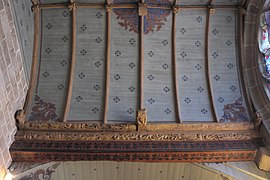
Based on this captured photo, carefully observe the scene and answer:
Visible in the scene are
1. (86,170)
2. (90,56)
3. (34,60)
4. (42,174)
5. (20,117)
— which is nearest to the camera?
(42,174)

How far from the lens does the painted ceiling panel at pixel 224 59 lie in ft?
31.4

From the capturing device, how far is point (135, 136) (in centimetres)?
893

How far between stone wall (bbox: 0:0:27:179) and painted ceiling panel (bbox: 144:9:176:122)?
9.60ft

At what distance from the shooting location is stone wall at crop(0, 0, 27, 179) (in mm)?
7832

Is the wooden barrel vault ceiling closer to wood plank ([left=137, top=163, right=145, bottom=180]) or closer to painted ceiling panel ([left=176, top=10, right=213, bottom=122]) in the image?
painted ceiling panel ([left=176, top=10, right=213, bottom=122])

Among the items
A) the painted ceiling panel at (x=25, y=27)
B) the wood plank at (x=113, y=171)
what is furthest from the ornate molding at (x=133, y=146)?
the painted ceiling panel at (x=25, y=27)

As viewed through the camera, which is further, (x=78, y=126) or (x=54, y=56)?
(x=54, y=56)

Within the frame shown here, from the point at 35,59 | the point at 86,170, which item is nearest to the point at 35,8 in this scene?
the point at 35,59

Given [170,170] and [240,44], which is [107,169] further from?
[240,44]

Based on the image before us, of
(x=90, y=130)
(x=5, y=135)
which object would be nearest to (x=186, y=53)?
(x=90, y=130)

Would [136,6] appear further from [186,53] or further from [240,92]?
[240,92]

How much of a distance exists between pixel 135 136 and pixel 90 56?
2.25m

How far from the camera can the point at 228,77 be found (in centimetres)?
971

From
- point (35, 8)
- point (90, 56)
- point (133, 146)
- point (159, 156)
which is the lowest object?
point (159, 156)
